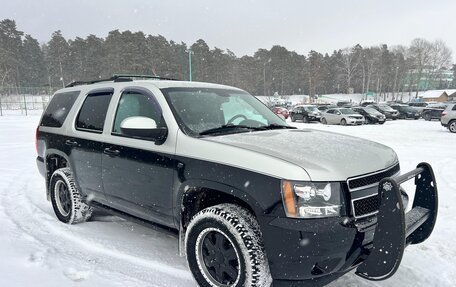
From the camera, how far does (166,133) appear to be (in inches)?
133

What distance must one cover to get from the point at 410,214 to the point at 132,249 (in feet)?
9.52

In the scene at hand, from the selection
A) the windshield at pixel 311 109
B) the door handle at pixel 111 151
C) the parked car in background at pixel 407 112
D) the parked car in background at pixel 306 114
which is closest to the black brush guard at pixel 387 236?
the door handle at pixel 111 151

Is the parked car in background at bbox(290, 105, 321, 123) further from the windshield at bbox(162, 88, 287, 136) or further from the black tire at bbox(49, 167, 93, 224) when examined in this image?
the black tire at bbox(49, 167, 93, 224)

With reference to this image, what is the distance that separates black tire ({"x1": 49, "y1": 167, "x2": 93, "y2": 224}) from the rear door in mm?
203

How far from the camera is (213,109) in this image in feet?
12.6

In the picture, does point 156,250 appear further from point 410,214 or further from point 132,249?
point 410,214

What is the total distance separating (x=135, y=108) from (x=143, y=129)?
2.43 feet

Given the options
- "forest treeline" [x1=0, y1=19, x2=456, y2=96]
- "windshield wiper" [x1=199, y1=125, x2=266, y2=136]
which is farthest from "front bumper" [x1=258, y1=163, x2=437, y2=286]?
"forest treeline" [x1=0, y1=19, x2=456, y2=96]

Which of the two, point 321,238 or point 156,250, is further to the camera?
point 156,250

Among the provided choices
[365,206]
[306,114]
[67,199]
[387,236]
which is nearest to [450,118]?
[306,114]

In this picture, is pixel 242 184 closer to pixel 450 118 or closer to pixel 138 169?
pixel 138 169

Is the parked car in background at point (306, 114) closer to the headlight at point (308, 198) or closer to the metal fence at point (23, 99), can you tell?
the headlight at point (308, 198)

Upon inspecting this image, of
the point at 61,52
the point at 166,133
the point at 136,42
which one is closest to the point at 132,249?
the point at 166,133

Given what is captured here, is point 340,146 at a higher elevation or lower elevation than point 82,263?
higher
